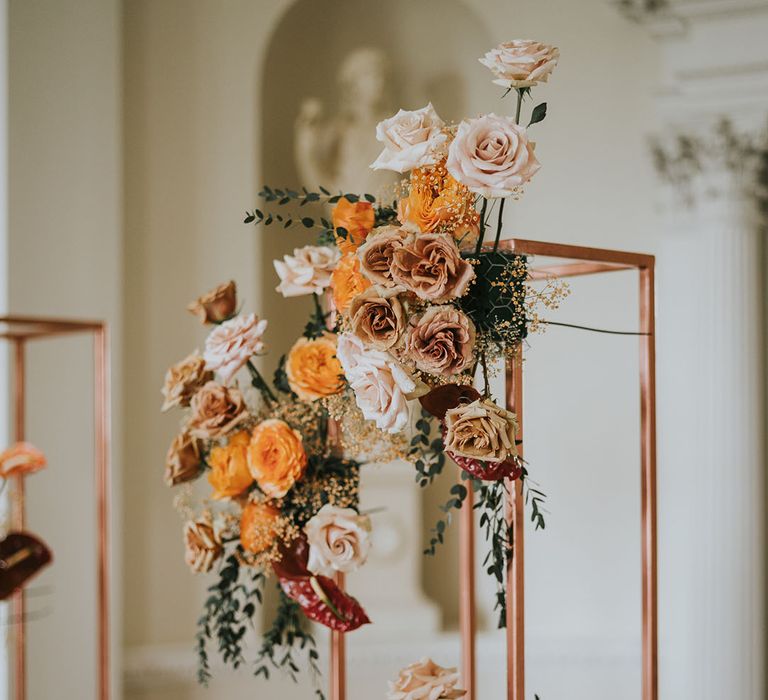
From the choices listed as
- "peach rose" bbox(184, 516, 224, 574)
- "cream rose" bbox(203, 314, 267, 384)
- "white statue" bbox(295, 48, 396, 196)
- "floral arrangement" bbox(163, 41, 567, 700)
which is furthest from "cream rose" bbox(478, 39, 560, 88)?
"white statue" bbox(295, 48, 396, 196)

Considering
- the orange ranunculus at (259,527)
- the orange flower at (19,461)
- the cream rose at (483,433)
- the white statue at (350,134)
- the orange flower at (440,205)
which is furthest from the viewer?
the white statue at (350,134)

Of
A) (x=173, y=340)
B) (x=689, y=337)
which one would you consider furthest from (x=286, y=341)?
(x=689, y=337)

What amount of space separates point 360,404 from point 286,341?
8.53 feet

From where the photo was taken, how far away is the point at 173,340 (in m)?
3.83

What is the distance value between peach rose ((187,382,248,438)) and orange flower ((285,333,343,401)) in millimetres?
121

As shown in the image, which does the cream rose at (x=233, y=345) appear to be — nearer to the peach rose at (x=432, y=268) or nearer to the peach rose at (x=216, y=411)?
the peach rose at (x=216, y=411)

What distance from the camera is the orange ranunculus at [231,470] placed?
1792 millimetres

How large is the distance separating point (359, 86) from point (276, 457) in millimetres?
2595

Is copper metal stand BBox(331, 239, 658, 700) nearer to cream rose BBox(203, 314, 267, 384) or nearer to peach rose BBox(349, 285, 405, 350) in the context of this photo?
peach rose BBox(349, 285, 405, 350)

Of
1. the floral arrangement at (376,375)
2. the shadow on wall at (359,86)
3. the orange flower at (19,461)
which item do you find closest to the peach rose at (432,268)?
the floral arrangement at (376,375)

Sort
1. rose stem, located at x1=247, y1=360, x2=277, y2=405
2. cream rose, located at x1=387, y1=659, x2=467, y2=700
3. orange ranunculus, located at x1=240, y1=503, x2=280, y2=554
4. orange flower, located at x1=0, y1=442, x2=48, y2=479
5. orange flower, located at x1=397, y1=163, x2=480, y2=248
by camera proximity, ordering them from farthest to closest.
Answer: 1. orange flower, located at x1=0, y1=442, x2=48, y2=479
2. rose stem, located at x1=247, y1=360, x2=277, y2=405
3. orange ranunculus, located at x1=240, y1=503, x2=280, y2=554
4. cream rose, located at x1=387, y1=659, x2=467, y2=700
5. orange flower, located at x1=397, y1=163, x2=480, y2=248

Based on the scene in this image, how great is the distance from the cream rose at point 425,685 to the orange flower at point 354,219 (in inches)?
28.9

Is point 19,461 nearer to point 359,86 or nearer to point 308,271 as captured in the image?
point 308,271

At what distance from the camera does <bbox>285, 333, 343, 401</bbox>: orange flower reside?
174cm
